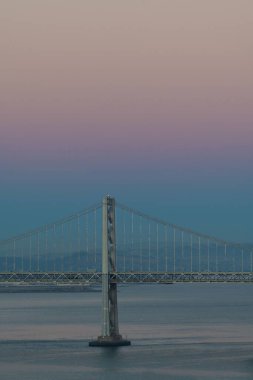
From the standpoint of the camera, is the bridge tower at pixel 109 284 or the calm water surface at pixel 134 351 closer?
the calm water surface at pixel 134 351

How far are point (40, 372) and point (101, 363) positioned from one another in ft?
13.1

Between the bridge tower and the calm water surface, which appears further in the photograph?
the bridge tower

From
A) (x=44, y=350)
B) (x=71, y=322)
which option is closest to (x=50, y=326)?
(x=71, y=322)

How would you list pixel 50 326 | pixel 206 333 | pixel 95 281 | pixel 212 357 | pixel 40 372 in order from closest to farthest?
pixel 40 372
pixel 212 357
pixel 95 281
pixel 206 333
pixel 50 326

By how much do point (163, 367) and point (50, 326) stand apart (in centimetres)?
4584

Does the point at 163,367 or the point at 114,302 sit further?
the point at 114,302

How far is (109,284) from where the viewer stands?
272 ft

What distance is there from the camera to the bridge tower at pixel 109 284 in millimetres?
82312

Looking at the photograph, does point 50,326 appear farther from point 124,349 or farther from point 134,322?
point 124,349

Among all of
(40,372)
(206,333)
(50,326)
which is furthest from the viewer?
(50,326)

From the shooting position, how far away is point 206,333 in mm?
104688

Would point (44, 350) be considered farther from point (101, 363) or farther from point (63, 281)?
point (101, 363)

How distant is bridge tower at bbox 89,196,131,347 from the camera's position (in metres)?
82.3

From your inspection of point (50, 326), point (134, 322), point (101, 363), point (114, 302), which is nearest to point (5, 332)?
point (50, 326)
